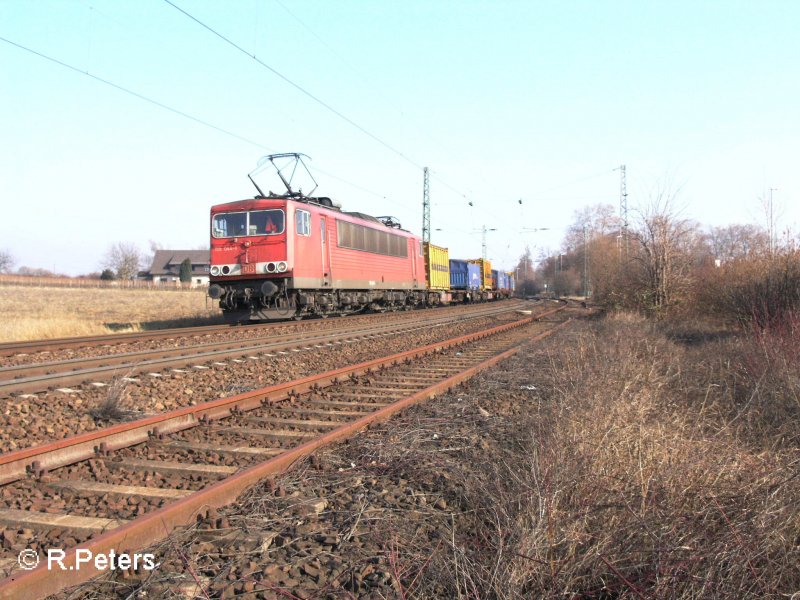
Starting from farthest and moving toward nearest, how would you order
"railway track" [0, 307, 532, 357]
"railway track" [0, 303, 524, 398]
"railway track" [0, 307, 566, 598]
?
"railway track" [0, 307, 532, 357] → "railway track" [0, 303, 524, 398] → "railway track" [0, 307, 566, 598]

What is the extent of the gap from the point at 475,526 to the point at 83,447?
10.3 feet

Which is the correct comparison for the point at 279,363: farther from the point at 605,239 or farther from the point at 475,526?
the point at 605,239

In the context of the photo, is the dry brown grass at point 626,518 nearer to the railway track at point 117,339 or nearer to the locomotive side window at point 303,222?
the railway track at point 117,339

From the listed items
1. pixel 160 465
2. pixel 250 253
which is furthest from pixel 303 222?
pixel 160 465

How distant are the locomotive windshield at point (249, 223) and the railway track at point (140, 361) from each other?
3.66m

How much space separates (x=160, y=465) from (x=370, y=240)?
17697 mm

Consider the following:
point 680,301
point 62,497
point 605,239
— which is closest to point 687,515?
point 62,497

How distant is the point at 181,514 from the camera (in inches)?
131

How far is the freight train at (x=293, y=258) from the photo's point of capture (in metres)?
16.2

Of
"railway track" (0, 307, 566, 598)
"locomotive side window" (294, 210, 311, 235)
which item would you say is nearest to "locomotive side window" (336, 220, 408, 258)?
"locomotive side window" (294, 210, 311, 235)

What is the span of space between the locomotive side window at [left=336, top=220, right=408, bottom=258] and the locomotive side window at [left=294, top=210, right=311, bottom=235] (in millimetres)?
1964

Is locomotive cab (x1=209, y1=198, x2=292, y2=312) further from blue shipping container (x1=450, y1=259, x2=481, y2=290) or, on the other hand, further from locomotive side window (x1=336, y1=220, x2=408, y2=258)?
blue shipping container (x1=450, y1=259, x2=481, y2=290)

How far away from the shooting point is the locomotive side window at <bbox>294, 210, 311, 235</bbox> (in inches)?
649

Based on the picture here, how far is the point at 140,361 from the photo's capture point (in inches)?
360
